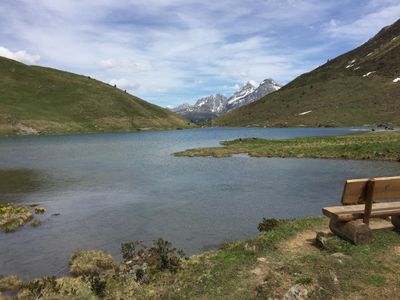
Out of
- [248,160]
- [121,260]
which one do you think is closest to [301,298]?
[121,260]

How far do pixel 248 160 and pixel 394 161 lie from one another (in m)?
21.0

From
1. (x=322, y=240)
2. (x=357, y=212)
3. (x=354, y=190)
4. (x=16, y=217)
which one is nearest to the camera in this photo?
(x=354, y=190)

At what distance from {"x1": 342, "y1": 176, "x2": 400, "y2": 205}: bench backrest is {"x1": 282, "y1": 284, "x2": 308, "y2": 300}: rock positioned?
434 centimetres

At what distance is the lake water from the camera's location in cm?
2130

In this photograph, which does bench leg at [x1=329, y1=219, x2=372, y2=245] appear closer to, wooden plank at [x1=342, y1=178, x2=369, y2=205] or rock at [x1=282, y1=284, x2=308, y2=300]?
wooden plank at [x1=342, y1=178, x2=369, y2=205]

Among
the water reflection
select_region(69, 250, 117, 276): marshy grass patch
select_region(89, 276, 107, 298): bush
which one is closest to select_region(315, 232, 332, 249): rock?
select_region(89, 276, 107, 298): bush

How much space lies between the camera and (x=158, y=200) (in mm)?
32281

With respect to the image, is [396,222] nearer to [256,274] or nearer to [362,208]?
[362,208]

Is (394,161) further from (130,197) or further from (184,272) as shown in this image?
(184,272)

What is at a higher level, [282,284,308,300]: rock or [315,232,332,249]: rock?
[315,232,332,249]: rock

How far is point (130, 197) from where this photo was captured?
34.1 metres

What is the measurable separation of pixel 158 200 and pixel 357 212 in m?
20.0

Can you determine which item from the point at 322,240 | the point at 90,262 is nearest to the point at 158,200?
the point at 90,262

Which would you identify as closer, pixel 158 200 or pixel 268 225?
pixel 268 225
